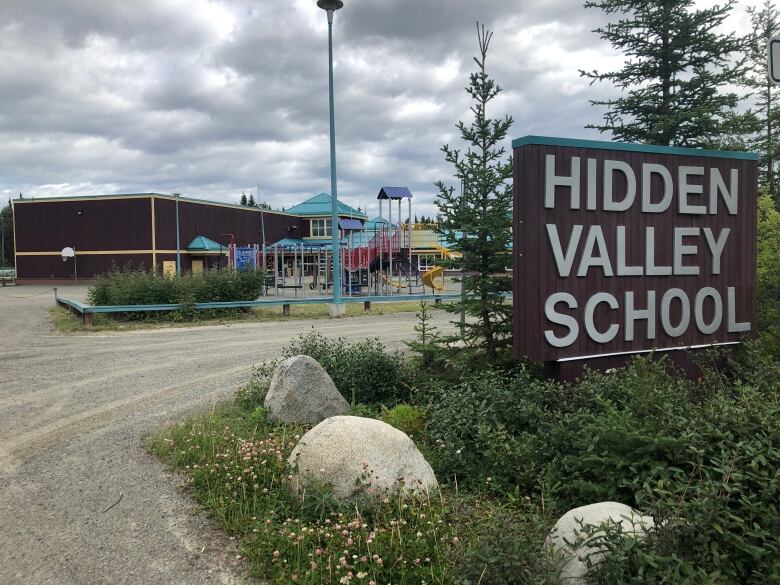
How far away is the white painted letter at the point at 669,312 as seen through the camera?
702 cm

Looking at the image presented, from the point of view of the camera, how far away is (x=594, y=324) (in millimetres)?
6586

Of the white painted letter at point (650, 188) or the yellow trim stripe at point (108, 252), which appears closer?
the white painted letter at point (650, 188)

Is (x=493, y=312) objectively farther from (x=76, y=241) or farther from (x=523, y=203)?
(x=76, y=241)

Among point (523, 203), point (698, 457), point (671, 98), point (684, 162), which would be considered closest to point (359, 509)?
point (698, 457)

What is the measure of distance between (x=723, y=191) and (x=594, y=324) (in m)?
2.51

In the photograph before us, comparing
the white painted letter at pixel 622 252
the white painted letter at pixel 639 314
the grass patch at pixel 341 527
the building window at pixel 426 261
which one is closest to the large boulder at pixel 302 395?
the grass patch at pixel 341 527

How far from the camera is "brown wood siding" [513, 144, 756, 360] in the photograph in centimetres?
624

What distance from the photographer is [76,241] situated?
46344mm

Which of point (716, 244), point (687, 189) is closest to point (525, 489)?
point (687, 189)

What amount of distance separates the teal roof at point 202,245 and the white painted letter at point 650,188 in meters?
40.9

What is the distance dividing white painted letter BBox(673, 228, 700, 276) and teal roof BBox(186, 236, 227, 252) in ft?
134

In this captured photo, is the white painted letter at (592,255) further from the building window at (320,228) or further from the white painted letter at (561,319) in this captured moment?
the building window at (320,228)

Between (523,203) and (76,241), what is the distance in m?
47.5

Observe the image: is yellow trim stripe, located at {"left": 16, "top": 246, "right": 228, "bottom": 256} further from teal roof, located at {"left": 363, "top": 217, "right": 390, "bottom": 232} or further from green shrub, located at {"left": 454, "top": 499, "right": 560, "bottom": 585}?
green shrub, located at {"left": 454, "top": 499, "right": 560, "bottom": 585}
